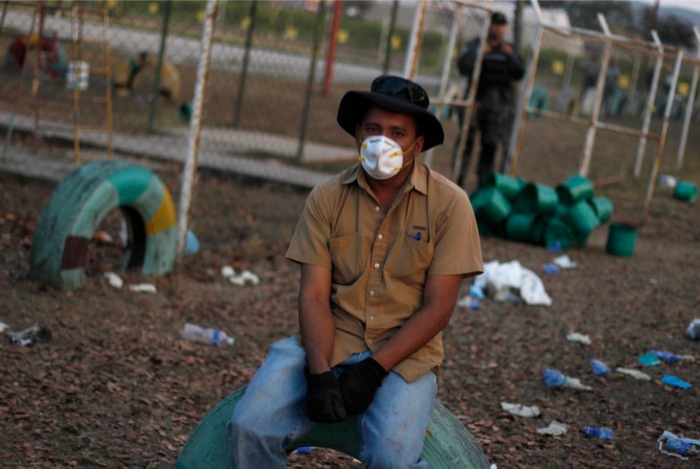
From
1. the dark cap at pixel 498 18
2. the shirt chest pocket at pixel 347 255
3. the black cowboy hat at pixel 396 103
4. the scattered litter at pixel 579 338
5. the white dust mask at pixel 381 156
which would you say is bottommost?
the scattered litter at pixel 579 338

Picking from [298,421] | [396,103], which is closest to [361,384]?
[298,421]

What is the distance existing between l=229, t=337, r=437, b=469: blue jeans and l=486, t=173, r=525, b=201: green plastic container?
6474 millimetres

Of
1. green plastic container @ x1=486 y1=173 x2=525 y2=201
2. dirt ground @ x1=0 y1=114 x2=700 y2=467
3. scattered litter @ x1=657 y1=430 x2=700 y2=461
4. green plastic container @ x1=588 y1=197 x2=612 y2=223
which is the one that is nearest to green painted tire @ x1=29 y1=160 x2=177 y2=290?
dirt ground @ x1=0 y1=114 x2=700 y2=467

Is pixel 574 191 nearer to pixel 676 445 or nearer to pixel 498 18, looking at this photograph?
pixel 498 18

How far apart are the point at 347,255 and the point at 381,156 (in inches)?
14.4

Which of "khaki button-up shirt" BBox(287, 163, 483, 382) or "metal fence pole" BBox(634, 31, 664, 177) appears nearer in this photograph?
"khaki button-up shirt" BBox(287, 163, 483, 382)

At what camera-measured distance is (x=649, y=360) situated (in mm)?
5742

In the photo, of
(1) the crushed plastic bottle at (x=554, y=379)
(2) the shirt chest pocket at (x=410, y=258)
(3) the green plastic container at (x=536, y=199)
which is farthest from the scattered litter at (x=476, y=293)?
(2) the shirt chest pocket at (x=410, y=258)

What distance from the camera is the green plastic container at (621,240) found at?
9094mm

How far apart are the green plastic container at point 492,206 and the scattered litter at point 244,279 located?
9.99 ft

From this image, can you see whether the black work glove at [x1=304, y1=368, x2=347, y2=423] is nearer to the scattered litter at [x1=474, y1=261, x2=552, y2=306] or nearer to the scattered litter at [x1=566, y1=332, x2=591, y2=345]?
the scattered litter at [x1=566, y1=332, x2=591, y2=345]

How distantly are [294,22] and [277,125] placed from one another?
6325mm

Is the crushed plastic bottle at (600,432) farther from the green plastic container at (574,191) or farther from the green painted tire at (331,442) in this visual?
the green plastic container at (574,191)

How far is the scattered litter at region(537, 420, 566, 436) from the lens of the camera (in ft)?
14.9
